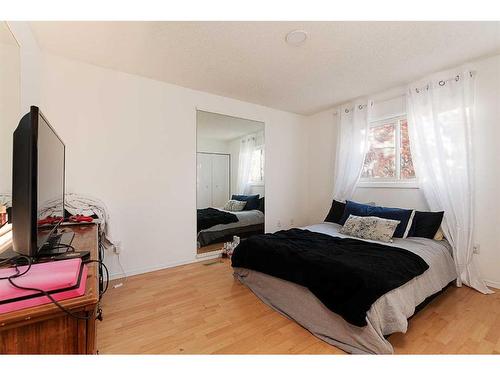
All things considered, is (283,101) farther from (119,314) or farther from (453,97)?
(119,314)

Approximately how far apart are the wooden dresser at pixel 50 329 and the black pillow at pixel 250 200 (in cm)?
292

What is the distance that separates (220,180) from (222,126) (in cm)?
80

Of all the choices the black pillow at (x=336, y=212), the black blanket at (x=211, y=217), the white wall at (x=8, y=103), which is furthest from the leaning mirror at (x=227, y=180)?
the white wall at (x=8, y=103)

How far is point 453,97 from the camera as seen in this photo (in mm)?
2498

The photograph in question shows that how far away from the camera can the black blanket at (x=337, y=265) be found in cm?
152

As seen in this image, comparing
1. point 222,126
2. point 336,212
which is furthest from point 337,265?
point 222,126

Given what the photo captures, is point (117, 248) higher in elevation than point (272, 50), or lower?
lower

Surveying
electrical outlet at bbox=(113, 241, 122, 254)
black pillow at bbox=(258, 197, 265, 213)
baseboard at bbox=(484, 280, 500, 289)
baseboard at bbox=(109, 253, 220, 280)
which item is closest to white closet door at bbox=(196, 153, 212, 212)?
baseboard at bbox=(109, 253, 220, 280)

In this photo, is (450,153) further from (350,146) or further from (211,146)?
(211,146)

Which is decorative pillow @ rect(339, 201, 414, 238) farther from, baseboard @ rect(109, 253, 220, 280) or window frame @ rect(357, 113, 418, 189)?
baseboard @ rect(109, 253, 220, 280)

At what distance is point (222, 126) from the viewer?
3.40 meters

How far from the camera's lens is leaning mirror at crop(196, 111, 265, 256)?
128 inches

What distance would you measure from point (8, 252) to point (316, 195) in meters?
3.90

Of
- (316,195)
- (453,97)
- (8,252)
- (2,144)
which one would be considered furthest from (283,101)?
(8,252)
